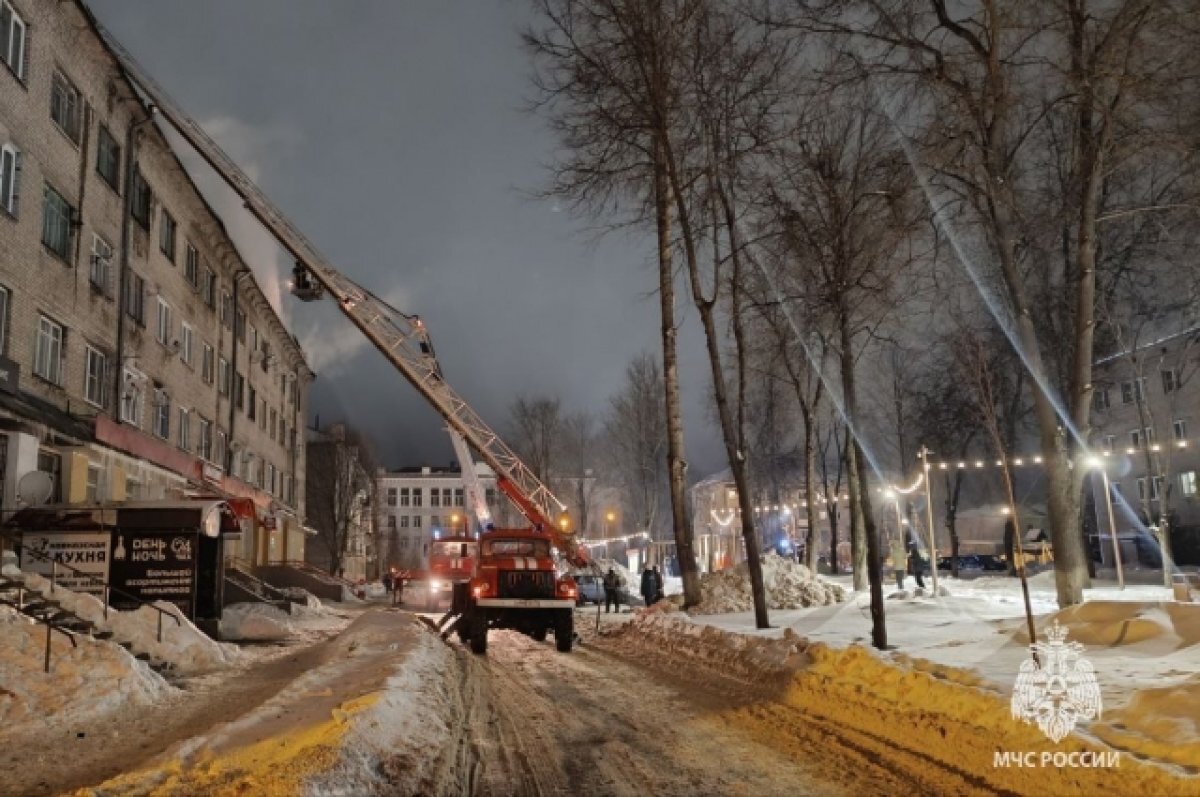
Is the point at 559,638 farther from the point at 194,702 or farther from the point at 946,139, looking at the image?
the point at 946,139

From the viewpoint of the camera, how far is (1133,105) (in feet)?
49.7

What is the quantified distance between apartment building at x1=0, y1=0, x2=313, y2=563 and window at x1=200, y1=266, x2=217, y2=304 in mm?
79

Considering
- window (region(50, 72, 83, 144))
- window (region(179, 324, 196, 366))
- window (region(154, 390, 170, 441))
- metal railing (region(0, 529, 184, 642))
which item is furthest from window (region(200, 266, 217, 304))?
metal railing (region(0, 529, 184, 642))

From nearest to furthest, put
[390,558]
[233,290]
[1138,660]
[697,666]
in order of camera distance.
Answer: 1. [1138,660]
2. [697,666]
3. [233,290]
4. [390,558]

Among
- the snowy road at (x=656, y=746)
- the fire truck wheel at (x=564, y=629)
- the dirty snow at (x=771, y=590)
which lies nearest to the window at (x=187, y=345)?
the fire truck wheel at (x=564, y=629)

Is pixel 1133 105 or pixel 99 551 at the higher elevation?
pixel 1133 105

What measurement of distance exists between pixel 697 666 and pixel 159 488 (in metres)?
19.4

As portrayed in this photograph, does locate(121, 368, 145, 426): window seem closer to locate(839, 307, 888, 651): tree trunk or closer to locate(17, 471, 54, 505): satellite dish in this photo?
locate(17, 471, 54, 505): satellite dish

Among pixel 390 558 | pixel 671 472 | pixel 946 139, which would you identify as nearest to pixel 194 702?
pixel 671 472

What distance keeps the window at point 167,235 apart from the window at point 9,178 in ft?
31.7

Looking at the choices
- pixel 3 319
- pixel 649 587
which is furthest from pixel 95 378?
pixel 649 587

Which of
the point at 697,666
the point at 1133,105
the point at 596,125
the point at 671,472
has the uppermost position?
the point at 596,125

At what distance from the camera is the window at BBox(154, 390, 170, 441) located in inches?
1081

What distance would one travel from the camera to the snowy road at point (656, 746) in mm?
7020
